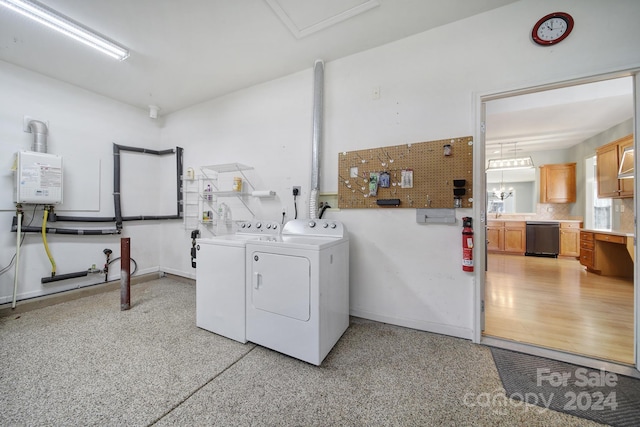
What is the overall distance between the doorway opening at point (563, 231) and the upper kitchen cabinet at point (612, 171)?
0.29m

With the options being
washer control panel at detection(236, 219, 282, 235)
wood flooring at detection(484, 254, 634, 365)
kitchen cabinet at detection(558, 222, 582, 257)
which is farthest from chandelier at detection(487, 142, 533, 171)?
washer control panel at detection(236, 219, 282, 235)

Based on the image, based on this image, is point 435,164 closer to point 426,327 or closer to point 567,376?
point 426,327

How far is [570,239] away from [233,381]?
7736 millimetres

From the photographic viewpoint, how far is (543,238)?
18.4 ft

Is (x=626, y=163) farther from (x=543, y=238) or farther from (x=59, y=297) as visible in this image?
(x=59, y=297)

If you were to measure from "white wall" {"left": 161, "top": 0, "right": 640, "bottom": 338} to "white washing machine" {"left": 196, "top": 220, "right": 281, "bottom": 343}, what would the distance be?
998 millimetres

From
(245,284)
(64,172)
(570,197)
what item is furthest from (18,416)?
(570,197)

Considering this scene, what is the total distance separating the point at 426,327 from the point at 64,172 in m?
4.84

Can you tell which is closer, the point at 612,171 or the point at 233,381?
the point at 233,381

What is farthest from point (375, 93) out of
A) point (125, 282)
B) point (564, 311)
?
point (125, 282)

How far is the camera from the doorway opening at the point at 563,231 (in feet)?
6.72

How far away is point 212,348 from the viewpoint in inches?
74.1

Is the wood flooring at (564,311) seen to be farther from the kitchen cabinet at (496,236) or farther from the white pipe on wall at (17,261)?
the white pipe on wall at (17,261)

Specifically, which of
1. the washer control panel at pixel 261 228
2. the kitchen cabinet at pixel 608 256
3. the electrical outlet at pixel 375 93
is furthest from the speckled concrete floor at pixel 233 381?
the kitchen cabinet at pixel 608 256
